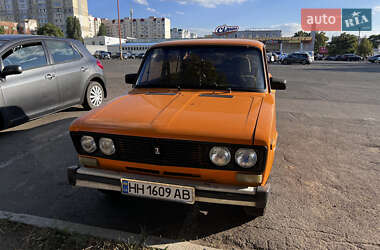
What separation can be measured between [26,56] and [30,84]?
567 millimetres

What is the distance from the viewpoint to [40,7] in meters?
126

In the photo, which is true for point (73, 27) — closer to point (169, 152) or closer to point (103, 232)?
point (103, 232)

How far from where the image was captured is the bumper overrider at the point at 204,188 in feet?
7.49

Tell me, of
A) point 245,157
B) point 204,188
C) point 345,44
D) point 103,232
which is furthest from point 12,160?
point 345,44

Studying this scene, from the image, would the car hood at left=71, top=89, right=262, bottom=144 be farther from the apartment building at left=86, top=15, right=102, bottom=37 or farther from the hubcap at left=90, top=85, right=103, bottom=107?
the apartment building at left=86, top=15, right=102, bottom=37

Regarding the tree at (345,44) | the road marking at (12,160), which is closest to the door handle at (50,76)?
the road marking at (12,160)

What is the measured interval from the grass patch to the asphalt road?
280 mm

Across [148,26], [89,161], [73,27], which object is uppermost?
[148,26]

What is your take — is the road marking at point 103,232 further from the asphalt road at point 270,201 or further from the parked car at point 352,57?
the parked car at point 352,57

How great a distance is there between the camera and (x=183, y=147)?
238 cm

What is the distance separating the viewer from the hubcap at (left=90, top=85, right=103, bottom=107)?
720cm

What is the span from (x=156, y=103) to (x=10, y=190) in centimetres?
220


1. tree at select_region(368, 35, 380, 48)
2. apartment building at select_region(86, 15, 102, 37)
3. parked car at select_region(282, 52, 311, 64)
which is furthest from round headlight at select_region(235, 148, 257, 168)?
apartment building at select_region(86, 15, 102, 37)

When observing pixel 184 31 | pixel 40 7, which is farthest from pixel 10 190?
pixel 184 31
